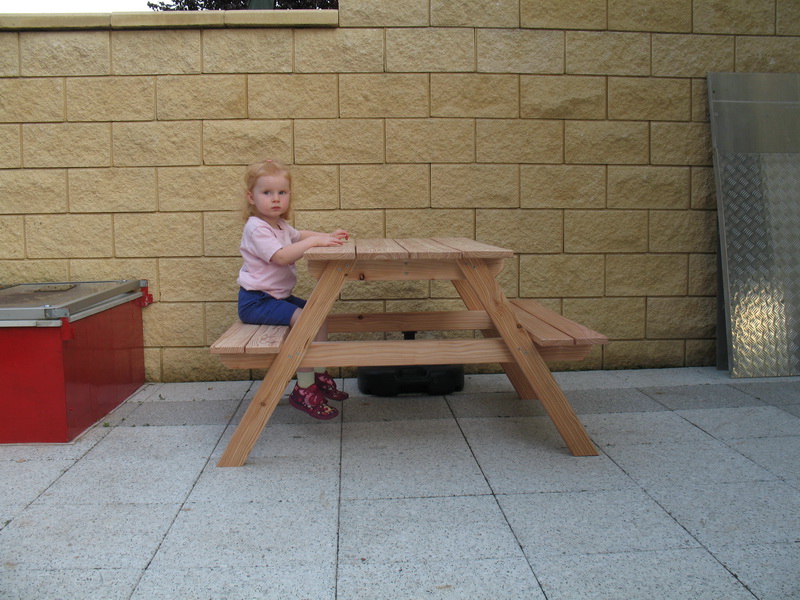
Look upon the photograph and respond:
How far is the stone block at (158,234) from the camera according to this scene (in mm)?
4543

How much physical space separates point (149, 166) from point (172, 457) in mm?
1937

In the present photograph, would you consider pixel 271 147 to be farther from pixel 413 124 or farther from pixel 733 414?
pixel 733 414

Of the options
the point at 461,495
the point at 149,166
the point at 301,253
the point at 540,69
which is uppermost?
the point at 540,69

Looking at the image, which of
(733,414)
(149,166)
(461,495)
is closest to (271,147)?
(149,166)

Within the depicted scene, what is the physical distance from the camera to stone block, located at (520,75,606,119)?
182 inches

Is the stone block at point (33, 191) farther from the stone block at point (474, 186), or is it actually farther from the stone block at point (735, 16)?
the stone block at point (735, 16)

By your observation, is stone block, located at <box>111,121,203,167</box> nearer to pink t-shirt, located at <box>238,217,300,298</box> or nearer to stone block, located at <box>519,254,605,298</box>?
pink t-shirt, located at <box>238,217,300,298</box>

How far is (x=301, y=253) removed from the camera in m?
3.46

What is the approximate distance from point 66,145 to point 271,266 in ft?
5.43

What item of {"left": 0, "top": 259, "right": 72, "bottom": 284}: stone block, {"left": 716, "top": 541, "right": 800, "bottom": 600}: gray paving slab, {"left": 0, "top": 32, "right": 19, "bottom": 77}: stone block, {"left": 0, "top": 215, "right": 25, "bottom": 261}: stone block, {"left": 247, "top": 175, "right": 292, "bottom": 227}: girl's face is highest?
{"left": 0, "top": 32, "right": 19, "bottom": 77}: stone block

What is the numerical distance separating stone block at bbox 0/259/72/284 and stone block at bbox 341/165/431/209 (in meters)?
1.69

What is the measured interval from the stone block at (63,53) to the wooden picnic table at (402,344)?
214cm

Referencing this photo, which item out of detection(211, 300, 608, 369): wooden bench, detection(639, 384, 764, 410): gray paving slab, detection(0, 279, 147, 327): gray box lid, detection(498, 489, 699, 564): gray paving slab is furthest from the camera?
detection(639, 384, 764, 410): gray paving slab

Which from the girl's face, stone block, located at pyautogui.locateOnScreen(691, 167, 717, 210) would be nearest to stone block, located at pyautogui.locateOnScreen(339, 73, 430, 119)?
the girl's face
